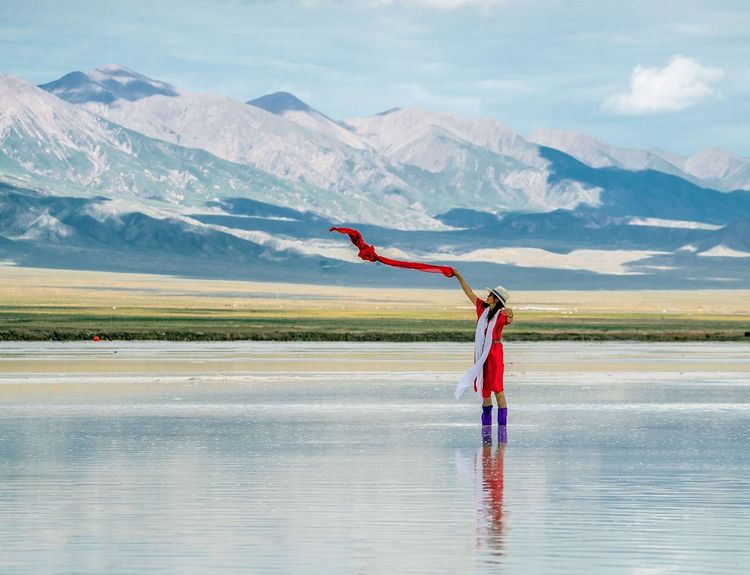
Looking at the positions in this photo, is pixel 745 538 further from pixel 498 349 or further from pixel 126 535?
pixel 498 349

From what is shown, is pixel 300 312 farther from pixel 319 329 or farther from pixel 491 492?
pixel 491 492

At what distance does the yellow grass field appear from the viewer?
58188 mm

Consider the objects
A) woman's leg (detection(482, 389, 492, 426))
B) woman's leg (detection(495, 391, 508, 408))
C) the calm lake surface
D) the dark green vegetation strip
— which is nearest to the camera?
the calm lake surface

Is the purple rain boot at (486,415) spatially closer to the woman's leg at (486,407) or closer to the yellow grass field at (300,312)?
the woman's leg at (486,407)

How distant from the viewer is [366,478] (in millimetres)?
13898

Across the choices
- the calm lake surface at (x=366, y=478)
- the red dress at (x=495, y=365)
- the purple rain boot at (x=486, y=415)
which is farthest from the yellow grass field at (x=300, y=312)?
the red dress at (x=495, y=365)

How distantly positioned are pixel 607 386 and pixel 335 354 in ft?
47.6

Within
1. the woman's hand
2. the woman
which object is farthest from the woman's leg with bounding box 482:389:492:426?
the woman's hand

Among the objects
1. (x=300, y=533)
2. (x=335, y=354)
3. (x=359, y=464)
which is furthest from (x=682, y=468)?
(x=335, y=354)

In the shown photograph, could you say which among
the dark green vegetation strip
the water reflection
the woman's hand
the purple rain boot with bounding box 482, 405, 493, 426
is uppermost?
the woman's hand

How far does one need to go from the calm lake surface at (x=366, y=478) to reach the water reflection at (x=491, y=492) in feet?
0.11

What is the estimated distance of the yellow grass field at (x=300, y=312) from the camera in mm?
58188

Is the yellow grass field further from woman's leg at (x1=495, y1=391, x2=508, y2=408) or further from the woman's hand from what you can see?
woman's leg at (x1=495, y1=391, x2=508, y2=408)

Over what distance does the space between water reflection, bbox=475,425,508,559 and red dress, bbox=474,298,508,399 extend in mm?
509
